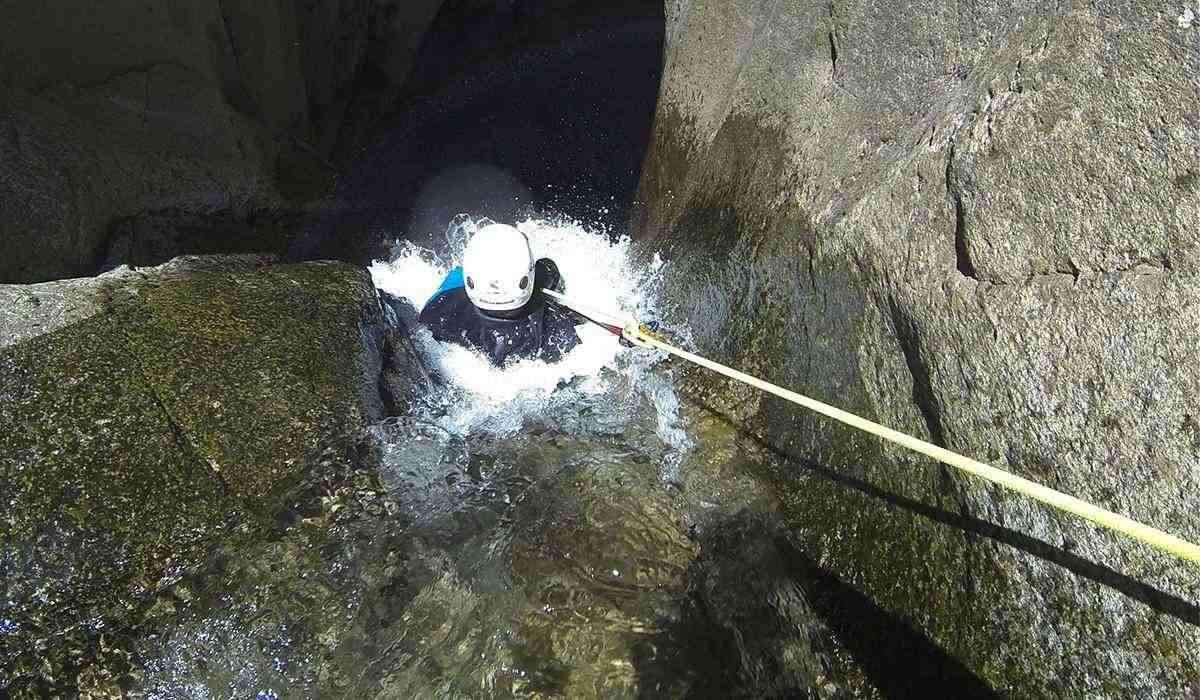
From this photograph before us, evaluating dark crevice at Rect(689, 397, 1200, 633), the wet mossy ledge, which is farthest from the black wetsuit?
dark crevice at Rect(689, 397, 1200, 633)

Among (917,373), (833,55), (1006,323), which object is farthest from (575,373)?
(1006,323)

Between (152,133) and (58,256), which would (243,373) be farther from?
(152,133)

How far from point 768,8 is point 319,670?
3.99 m

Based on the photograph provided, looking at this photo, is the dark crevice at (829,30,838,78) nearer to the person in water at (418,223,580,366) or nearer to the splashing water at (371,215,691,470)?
the splashing water at (371,215,691,470)

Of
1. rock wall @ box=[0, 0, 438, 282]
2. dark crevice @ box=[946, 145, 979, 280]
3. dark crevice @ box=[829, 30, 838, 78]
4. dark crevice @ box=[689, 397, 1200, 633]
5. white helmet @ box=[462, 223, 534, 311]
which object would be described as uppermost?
dark crevice @ box=[829, 30, 838, 78]

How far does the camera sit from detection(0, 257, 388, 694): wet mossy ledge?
229cm

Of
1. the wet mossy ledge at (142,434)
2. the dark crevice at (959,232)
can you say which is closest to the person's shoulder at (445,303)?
the wet mossy ledge at (142,434)

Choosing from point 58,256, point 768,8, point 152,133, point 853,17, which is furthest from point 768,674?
point 152,133

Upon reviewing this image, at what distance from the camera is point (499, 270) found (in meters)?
4.13

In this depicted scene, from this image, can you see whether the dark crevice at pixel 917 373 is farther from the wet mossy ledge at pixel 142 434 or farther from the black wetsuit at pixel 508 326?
the black wetsuit at pixel 508 326

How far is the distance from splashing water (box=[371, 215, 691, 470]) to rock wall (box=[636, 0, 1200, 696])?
2.92ft

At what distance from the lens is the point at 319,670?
2.42m

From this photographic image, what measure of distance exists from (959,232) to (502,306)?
2.67 metres

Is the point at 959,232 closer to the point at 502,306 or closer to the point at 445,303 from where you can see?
the point at 502,306
